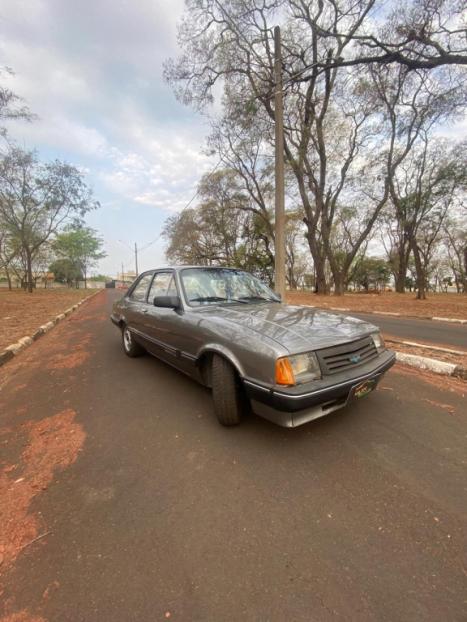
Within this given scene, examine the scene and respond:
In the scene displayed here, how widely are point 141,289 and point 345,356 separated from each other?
3391 mm

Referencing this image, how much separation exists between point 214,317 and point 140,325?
189cm

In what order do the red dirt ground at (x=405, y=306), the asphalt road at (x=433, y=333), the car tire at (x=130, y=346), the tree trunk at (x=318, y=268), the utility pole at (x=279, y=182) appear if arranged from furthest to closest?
the tree trunk at (x=318, y=268), the red dirt ground at (x=405, y=306), the utility pole at (x=279, y=182), the asphalt road at (x=433, y=333), the car tire at (x=130, y=346)

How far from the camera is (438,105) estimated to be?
13445 mm

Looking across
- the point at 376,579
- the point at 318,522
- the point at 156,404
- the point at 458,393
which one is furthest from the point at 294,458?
the point at 458,393

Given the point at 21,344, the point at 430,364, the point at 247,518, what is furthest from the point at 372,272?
the point at 247,518

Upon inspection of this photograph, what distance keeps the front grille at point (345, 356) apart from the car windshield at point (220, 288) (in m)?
Result: 1.39

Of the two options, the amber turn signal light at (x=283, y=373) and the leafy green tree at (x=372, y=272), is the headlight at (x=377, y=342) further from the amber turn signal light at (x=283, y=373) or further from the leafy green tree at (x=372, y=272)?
the leafy green tree at (x=372, y=272)

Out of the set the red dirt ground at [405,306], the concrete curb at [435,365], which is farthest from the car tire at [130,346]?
the red dirt ground at [405,306]

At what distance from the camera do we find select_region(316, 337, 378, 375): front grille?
2.20 meters

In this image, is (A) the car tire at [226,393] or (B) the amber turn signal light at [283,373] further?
(A) the car tire at [226,393]

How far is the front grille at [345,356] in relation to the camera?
220cm

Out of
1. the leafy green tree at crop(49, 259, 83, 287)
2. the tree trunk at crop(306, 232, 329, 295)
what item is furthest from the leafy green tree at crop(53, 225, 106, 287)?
the tree trunk at crop(306, 232, 329, 295)

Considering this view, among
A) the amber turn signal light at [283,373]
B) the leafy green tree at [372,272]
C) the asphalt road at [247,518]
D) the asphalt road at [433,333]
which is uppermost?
the leafy green tree at [372,272]

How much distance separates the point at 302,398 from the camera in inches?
78.7
